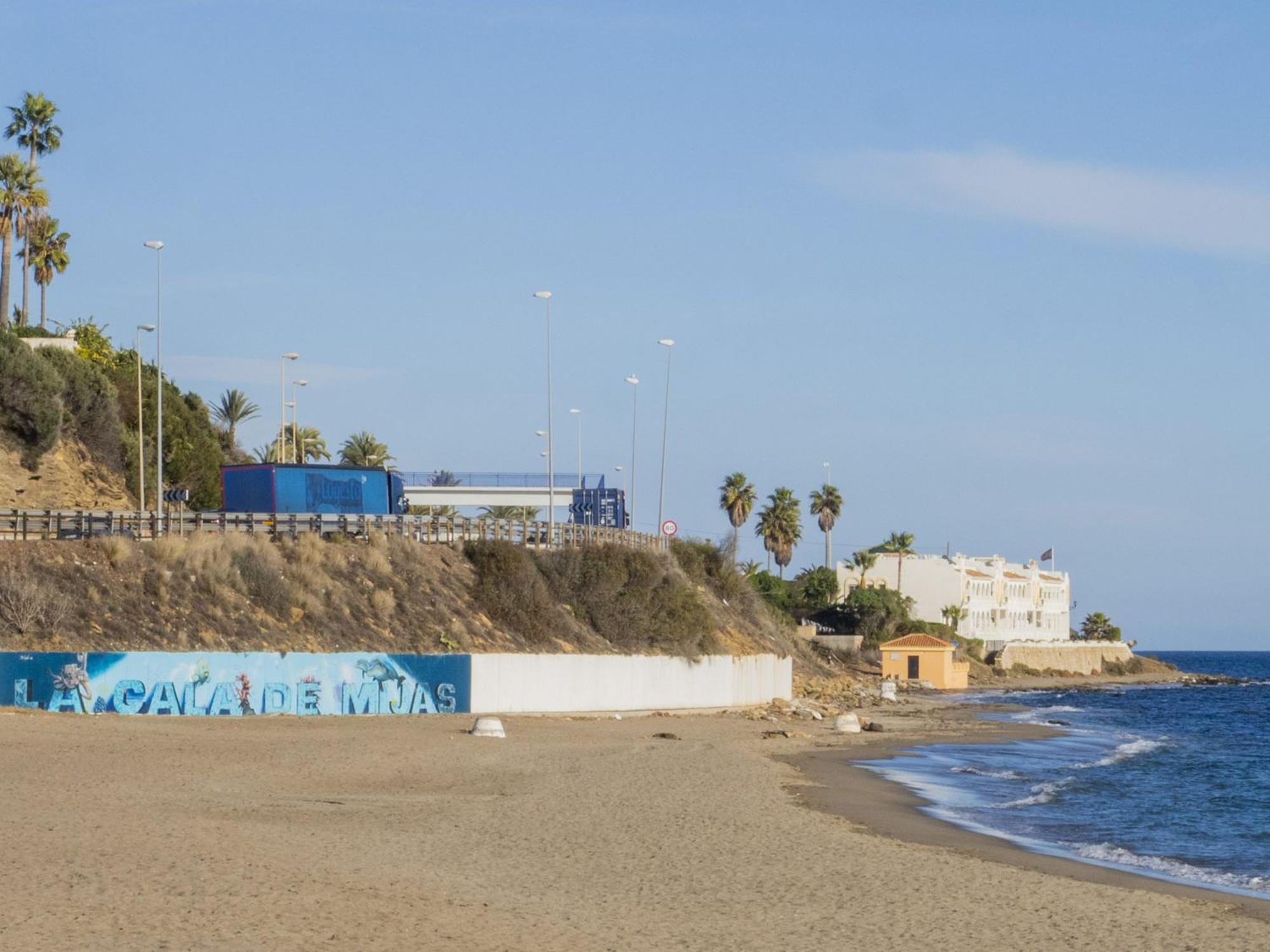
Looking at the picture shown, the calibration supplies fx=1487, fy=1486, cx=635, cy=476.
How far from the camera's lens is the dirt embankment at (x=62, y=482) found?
6444 centimetres

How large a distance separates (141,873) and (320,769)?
13.0 m

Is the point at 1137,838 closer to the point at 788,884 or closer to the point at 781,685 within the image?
the point at 788,884

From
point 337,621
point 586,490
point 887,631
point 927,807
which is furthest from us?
point 887,631

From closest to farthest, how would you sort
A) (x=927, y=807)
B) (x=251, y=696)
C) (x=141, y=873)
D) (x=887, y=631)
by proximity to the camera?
1. (x=141, y=873)
2. (x=927, y=807)
3. (x=251, y=696)
4. (x=887, y=631)

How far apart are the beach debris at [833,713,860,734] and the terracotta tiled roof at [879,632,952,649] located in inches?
2242

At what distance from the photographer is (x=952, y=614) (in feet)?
451

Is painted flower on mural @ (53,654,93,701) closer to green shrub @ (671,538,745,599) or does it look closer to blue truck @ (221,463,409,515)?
blue truck @ (221,463,409,515)

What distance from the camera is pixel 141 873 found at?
15.5 metres

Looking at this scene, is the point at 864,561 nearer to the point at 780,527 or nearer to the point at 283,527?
A: the point at 780,527

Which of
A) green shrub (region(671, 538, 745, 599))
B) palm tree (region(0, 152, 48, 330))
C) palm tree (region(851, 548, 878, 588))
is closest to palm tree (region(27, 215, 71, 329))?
palm tree (region(0, 152, 48, 330))

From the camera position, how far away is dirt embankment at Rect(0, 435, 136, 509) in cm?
6444

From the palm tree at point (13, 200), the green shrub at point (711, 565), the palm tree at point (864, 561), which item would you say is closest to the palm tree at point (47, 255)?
the palm tree at point (13, 200)

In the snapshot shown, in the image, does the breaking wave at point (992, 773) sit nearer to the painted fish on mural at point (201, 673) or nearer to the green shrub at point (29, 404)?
the painted fish on mural at point (201, 673)

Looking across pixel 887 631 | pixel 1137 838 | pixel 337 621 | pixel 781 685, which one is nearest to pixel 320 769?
pixel 1137 838
